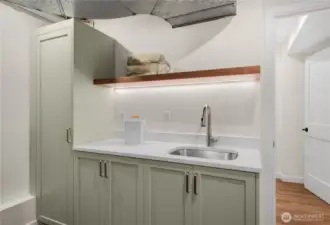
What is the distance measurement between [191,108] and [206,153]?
49cm

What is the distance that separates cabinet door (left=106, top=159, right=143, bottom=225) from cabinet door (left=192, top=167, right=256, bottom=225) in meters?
0.48

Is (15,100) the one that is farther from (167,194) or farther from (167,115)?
(167,194)

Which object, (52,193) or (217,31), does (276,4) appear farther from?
(52,193)

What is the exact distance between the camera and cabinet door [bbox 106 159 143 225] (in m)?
1.63

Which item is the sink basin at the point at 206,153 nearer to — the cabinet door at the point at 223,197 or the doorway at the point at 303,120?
the cabinet door at the point at 223,197

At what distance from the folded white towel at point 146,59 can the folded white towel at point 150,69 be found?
34mm

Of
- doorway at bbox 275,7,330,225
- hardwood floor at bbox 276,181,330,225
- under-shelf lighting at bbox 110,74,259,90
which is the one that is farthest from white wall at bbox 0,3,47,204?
hardwood floor at bbox 276,181,330,225

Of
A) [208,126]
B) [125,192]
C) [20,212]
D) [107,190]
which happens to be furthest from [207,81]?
[20,212]

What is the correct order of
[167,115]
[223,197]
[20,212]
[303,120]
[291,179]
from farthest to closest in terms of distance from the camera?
[291,179]
[303,120]
[167,115]
[20,212]
[223,197]

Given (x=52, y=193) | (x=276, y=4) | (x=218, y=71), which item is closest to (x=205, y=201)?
(x=218, y=71)

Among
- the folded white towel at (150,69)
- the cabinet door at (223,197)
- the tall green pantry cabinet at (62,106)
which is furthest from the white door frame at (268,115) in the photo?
the tall green pantry cabinet at (62,106)

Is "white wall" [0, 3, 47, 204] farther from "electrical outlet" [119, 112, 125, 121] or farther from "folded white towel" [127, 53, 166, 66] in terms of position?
"folded white towel" [127, 53, 166, 66]

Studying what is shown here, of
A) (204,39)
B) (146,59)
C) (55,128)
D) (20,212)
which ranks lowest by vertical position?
(20,212)

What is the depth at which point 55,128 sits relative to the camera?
2035 mm
